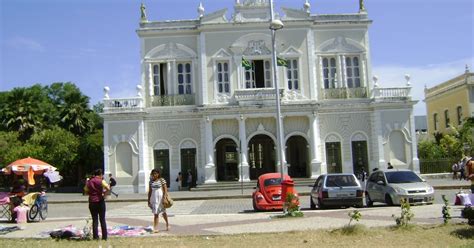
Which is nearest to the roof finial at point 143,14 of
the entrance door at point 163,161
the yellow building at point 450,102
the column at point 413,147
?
the entrance door at point 163,161

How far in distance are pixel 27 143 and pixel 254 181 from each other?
20.1 m

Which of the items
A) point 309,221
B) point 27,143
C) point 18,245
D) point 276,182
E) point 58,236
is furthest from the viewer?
point 27,143

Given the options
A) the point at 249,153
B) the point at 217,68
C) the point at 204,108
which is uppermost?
the point at 217,68

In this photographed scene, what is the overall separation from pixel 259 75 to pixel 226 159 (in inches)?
257

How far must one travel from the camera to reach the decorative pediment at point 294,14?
39562 millimetres

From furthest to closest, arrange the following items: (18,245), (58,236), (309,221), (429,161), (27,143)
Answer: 1. (27,143)
2. (429,161)
3. (309,221)
4. (58,236)
5. (18,245)

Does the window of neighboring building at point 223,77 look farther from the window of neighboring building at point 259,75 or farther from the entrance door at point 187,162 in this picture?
the entrance door at point 187,162

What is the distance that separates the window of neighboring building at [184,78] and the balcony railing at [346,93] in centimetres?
980

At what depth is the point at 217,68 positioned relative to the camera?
39594mm

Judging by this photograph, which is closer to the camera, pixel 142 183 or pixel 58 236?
pixel 58 236

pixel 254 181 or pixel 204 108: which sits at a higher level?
pixel 204 108

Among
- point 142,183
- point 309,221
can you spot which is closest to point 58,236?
point 309,221

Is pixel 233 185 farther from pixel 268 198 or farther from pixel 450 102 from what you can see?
pixel 450 102

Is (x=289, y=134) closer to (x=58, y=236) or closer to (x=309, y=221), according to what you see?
(x=309, y=221)
